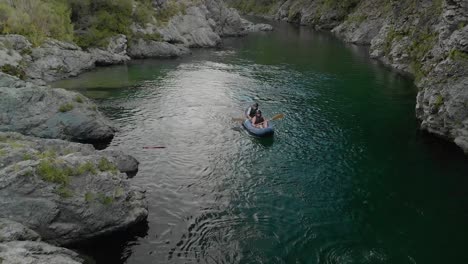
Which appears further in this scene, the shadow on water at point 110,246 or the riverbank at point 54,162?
the shadow on water at point 110,246

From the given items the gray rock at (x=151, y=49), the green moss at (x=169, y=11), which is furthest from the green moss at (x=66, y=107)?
the green moss at (x=169, y=11)

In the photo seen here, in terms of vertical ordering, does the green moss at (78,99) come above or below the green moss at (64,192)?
below

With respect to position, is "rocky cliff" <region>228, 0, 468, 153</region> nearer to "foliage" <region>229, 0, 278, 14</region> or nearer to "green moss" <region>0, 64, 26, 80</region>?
"foliage" <region>229, 0, 278, 14</region>

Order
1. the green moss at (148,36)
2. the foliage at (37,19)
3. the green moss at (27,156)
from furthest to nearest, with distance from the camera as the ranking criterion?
the green moss at (148,36) < the foliage at (37,19) < the green moss at (27,156)

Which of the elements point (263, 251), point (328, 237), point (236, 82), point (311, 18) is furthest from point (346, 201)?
point (311, 18)

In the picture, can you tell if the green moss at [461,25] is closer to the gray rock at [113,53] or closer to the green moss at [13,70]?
the green moss at [13,70]

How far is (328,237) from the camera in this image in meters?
21.1

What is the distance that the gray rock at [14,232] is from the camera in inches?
589

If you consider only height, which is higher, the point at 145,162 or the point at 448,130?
the point at 448,130

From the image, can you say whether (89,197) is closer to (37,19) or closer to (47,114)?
(47,114)

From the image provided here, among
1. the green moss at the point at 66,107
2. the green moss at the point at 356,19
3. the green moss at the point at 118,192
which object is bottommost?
the green moss at the point at 356,19

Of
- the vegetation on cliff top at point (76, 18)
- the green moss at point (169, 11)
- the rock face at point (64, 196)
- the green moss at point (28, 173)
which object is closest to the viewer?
the rock face at point (64, 196)

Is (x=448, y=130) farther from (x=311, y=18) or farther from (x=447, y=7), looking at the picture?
(x=311, y=18)

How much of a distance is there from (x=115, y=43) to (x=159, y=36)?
34.0 feet
